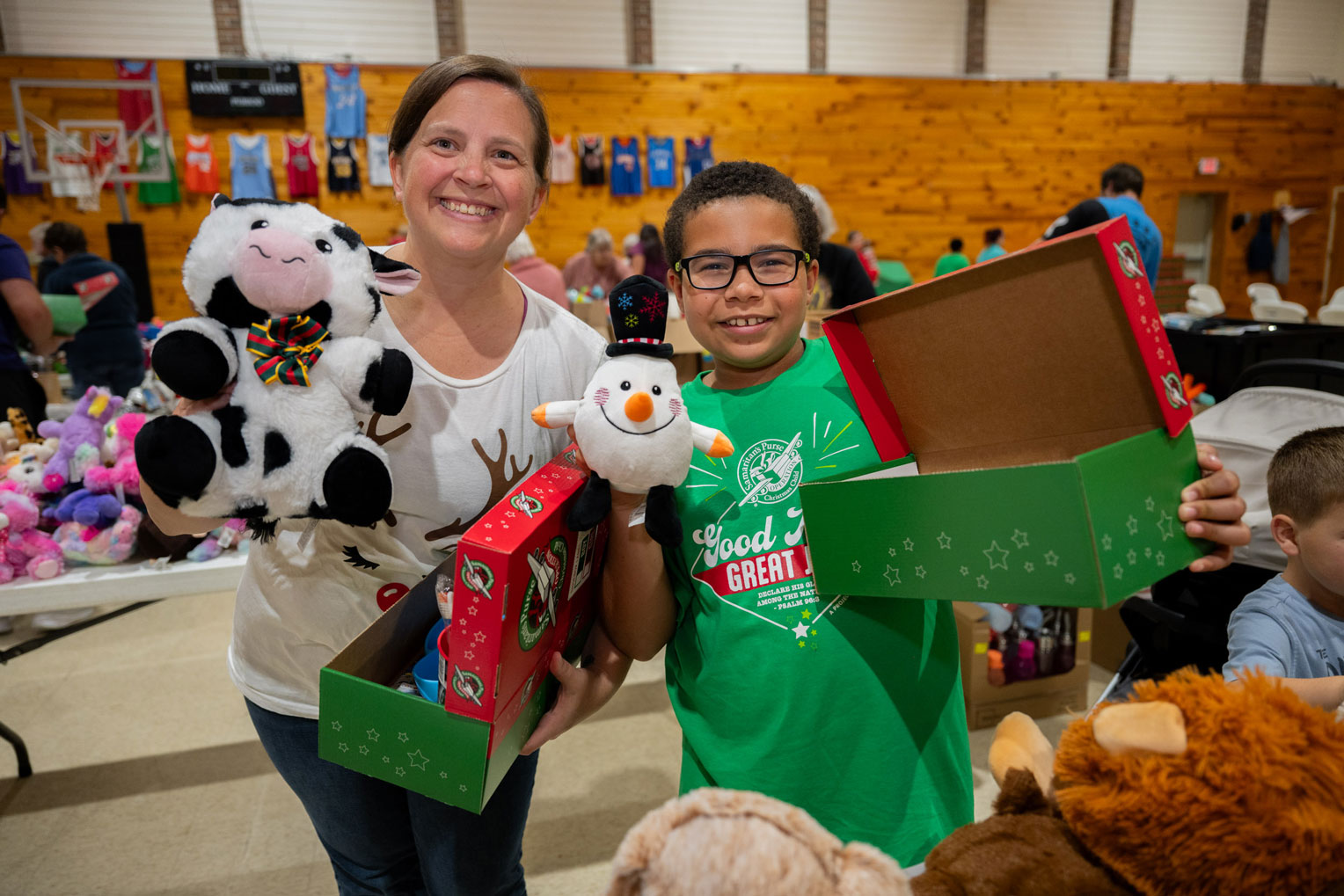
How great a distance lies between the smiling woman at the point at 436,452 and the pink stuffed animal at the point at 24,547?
1.11m

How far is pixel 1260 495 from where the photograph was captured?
6.66ft

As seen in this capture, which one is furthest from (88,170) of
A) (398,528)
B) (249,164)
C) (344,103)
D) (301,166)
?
(398,528)

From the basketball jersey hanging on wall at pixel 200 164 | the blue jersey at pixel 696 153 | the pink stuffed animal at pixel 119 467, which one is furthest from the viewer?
the blue jersey at pixel 696 153

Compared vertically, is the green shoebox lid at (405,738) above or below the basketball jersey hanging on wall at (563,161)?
below

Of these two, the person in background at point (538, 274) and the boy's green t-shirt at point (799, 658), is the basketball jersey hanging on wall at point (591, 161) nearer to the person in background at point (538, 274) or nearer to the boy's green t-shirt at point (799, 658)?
the person in background at point (538, 274)

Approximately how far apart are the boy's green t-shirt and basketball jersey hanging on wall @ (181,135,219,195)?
848cm

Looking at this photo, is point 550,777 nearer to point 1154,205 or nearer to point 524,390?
point 524,390

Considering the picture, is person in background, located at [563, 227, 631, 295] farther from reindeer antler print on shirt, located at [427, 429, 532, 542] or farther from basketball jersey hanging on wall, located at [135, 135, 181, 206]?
reindeer antler print on shirt, located at [427, 429, 532, 542]

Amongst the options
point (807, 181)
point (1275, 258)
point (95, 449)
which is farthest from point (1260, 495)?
point (1275, 258)

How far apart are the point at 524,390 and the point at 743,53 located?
893 cm

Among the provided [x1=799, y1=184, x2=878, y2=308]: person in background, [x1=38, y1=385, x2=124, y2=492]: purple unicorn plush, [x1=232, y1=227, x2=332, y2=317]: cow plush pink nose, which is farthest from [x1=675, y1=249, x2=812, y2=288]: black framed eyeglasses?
[x1=799, y1=184, x2=878, y2=308]: person in background

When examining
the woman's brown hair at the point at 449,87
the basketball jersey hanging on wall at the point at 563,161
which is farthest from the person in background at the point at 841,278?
the basketball jersey hanging on wall at the point at 563,161

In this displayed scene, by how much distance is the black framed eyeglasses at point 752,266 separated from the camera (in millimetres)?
1089

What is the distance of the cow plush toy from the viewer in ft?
2.94
